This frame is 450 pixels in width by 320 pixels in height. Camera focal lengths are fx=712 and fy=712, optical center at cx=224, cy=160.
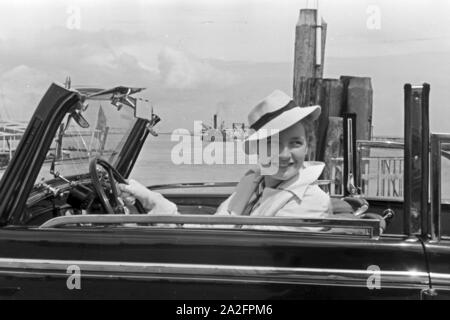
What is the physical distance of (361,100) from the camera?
6.38 meters

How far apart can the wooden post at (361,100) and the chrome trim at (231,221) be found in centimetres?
435

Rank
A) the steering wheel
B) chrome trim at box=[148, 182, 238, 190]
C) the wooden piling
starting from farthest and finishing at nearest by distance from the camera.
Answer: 1. the wooden piling
2. chrome trim at box=[148, 182, 238, 190]
3. the steering wheel

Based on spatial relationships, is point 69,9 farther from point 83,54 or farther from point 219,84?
point 83,54

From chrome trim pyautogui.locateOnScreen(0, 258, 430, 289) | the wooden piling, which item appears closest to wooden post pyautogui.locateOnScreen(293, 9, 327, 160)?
the wooden piling

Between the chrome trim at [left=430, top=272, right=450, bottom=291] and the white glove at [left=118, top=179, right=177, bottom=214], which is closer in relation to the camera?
the chrome trim at [left=430, top=272, right=450, bottom=291]

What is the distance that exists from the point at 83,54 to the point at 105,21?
0.95 meters

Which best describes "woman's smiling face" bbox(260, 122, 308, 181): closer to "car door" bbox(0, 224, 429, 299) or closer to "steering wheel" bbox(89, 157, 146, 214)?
"car door" bbox(0, 224, 429, 299)

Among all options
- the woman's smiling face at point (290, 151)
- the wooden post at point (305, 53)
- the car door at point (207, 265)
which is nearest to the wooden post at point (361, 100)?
the wooden post at point (305, 53)

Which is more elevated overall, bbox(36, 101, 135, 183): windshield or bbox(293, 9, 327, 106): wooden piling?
bbox(293, 9, 327, 106): wooden piling

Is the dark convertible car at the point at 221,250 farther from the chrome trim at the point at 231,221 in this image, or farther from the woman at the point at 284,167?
the woman at the point at 284,167

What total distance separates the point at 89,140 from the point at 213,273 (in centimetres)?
110

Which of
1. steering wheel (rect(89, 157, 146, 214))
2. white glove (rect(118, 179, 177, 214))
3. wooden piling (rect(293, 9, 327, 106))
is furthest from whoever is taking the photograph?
wooden piling (rect(293, 9, 327, 106))

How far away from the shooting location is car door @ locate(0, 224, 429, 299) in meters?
2.01
